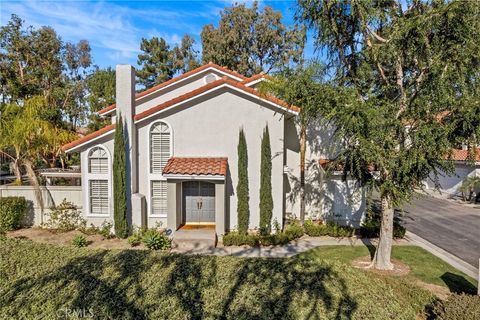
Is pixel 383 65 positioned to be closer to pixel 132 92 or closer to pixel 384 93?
pixel 384 93

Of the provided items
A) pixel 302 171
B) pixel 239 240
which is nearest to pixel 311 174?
pixel 302 171

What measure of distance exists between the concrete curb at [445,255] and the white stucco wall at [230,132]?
6861 millimetres

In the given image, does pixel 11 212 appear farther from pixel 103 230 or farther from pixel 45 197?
pixel 103 230

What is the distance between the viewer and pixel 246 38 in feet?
123

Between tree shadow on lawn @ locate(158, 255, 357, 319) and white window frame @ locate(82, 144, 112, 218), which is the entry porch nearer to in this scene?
white window frame @ locate(82, 144, 112, 218)

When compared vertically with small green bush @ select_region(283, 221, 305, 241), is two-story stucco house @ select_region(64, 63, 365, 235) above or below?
above

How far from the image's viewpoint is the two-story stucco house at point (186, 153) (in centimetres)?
1491

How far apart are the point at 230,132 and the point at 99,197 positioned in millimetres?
7581

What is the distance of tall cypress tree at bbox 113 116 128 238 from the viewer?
14758 mm

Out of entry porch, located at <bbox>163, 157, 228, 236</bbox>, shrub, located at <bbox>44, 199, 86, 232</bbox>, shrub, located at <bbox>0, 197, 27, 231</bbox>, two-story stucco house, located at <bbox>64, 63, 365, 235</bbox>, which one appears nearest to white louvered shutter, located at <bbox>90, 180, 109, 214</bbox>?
two-story stucco house, located at <bbox>64, 63, 365, 235</bbox>

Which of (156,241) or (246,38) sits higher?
(246,38)

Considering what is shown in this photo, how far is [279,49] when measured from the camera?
38.7m

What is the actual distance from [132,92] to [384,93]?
11591mm

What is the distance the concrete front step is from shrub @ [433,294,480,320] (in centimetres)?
907
